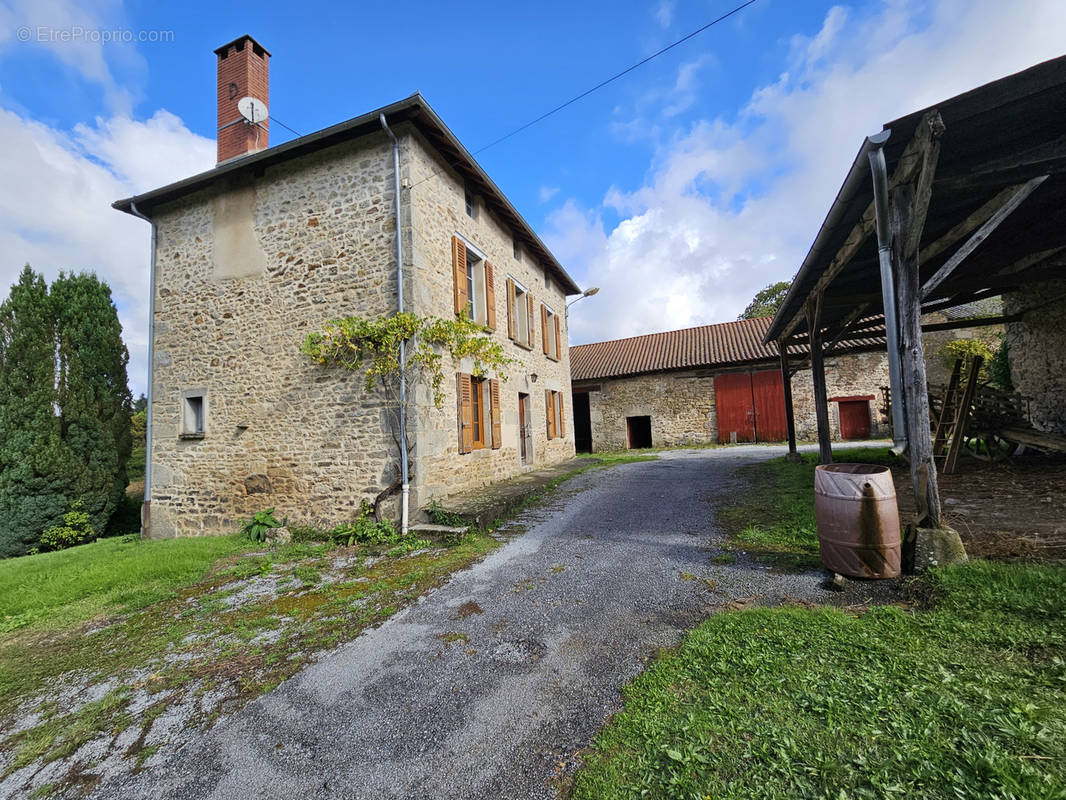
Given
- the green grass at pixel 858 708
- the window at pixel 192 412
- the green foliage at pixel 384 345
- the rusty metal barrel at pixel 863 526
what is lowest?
the green grass at pixel 858 708

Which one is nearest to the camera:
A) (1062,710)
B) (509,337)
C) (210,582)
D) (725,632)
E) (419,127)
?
(1062,710)

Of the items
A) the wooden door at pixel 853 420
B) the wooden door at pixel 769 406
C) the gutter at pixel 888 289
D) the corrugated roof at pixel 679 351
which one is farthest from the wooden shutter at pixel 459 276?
the wooden door at pixel 853 420

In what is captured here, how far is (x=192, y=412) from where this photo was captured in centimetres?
777

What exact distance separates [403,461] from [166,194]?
6736 mm

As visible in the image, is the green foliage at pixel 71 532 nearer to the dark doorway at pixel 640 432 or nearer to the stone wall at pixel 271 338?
the stone wall at pixel 271 338

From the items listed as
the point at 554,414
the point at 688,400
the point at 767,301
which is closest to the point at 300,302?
the point at 554,414

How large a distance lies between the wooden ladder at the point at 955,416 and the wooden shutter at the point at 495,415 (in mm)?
6815

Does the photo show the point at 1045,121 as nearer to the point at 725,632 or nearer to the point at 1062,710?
the point at 1062,710

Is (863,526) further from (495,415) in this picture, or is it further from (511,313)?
(511,313)

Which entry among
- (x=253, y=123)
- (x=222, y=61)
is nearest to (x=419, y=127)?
(x=253, y=123)

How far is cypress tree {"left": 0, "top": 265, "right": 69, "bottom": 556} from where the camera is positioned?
8.41 m

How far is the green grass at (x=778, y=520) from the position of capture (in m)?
4.00

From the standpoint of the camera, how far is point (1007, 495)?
4.93 meters

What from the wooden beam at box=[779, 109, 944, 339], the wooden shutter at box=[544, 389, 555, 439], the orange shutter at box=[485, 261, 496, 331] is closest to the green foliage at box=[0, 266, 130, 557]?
the orange shutter at box=[485, 261, 496, 331]
